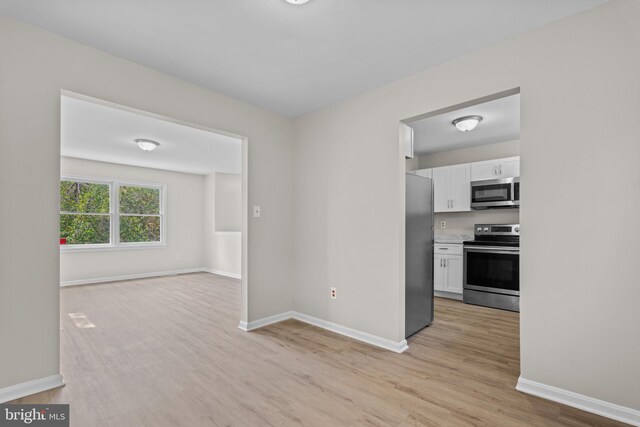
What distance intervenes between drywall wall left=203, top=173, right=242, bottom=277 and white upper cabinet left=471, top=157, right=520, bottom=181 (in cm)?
503

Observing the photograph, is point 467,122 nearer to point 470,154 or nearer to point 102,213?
point 470,154

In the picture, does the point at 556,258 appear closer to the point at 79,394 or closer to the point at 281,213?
the point at 281,213

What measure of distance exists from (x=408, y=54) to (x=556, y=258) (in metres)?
1.87

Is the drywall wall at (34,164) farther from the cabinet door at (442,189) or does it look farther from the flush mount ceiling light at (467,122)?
the cabinet door at (442,189)

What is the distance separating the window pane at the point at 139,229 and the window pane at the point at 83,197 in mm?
472

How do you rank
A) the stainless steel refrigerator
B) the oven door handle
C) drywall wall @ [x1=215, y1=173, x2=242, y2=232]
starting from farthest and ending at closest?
drywall wall @ [x1=215, y1=173, x2=242, y2=232], the oven door handle, the stainless steel refrigerator

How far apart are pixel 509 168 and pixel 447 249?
1532 mm

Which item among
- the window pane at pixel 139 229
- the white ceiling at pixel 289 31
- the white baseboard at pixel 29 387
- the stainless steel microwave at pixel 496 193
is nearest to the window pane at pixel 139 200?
the window pane at pixel 139 229

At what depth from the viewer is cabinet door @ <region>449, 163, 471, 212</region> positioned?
493 centimetres

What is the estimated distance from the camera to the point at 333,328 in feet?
11.1

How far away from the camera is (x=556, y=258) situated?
2.04 meters

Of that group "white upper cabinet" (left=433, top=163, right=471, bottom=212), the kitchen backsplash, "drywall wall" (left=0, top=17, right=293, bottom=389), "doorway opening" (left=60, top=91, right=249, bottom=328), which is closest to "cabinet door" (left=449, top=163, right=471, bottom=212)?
"white upper cabinet" (left=433, top=163, right=471, bottom=212)

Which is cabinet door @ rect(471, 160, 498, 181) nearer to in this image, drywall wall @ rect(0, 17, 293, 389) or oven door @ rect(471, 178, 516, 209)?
oven door @ rect(471, 178, 516, 209)

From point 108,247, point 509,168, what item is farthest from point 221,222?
point 509,168
